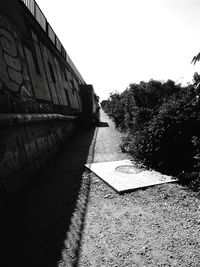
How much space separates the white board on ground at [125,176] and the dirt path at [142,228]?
253 mm

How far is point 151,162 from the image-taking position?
674cm

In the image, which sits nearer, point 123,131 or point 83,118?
point 123,131

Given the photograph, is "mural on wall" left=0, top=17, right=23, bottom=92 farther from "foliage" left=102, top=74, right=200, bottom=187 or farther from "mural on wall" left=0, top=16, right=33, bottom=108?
"foliage" left=102, top=74, right=200, bottom=187

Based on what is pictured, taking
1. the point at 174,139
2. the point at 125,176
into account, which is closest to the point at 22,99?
the point at 125,176

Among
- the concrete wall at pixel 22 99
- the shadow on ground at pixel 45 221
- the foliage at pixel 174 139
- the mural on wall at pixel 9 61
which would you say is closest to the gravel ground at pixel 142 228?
the shadow on ground at pixel 45 221

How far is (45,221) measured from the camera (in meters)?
3.75

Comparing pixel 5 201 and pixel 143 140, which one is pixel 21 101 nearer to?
pixel 5 201

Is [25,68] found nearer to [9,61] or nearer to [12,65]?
[12,65]

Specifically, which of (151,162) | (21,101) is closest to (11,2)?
(21,101)

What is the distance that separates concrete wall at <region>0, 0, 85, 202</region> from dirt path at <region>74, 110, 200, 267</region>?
7.06 ft

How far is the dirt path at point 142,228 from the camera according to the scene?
110 inches

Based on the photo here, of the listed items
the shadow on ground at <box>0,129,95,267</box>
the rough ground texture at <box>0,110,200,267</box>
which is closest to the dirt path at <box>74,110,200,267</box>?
the rough ground texture at <box>0,110,200,267</box>

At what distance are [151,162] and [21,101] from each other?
479 cm

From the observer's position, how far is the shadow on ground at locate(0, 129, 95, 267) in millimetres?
2878
